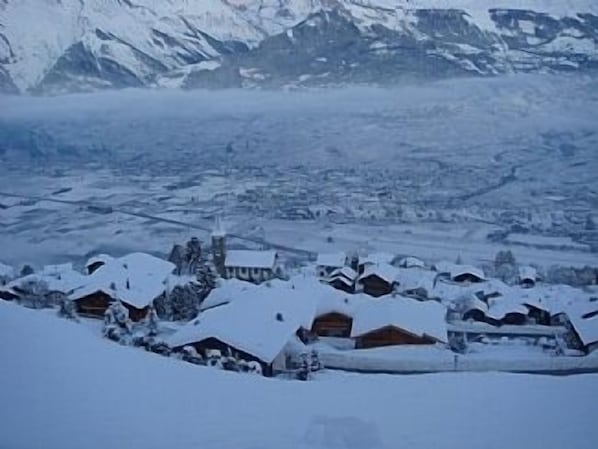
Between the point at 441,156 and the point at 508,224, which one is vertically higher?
the point at 441,156

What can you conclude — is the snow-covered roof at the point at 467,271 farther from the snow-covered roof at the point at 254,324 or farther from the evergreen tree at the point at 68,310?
the evergreen tree at the point at 68,310

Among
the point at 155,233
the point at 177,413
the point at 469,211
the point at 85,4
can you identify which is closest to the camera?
the point at 177,413

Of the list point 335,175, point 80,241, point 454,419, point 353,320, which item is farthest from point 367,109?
point 454,419

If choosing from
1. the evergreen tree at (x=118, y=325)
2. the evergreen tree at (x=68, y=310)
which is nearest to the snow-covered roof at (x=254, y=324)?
the evergreen tree at (x=118, y=325)

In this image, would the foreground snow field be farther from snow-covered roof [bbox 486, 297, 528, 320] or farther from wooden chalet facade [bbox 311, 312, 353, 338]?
snow-covered roof [bbox 486, 297, 528, 320]

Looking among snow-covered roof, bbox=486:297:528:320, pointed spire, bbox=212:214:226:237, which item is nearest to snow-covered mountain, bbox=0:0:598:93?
pointed spire, bbox=212:214:226:237

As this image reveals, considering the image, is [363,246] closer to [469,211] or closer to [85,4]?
[469,211]

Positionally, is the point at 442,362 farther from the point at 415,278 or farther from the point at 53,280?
the point at 53,280

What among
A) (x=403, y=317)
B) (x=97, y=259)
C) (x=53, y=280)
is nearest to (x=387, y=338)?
(x=403, y=317)
